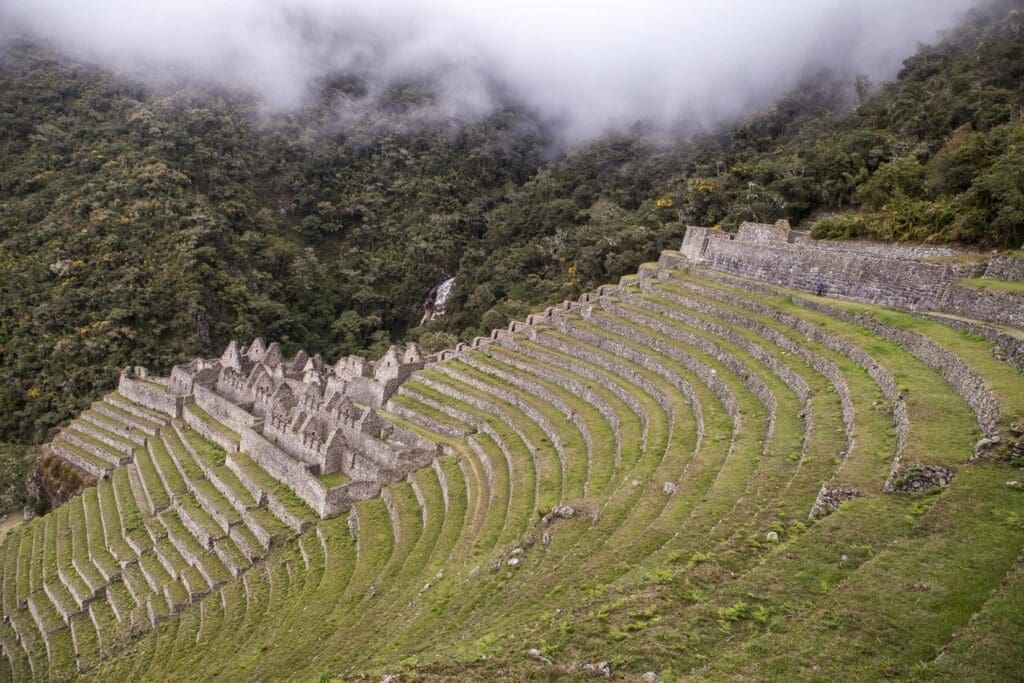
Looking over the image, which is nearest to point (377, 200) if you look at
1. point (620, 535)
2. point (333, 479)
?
point (333, 479)

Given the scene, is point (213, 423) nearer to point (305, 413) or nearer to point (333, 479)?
point (305, 413)

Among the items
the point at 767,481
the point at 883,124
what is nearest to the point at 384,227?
the point at 883,124

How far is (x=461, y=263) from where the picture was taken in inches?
2117

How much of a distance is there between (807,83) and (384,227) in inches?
1480

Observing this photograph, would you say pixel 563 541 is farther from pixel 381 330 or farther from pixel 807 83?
pixel 807 83

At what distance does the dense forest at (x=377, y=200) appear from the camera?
2756 cm

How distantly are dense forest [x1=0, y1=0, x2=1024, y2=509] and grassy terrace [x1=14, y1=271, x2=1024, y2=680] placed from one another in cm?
876

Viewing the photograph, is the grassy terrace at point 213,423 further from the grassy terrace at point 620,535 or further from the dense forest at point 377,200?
the dense forest at point 377,200

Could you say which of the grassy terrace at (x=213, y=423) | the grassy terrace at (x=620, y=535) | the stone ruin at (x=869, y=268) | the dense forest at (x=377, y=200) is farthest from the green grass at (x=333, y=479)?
the dense forest at (x=377, y=200)

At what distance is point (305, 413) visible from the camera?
2203 cm

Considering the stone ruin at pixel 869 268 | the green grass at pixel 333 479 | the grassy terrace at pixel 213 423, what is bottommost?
the grassy terrace at pixel 213 423

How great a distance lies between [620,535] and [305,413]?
48.8 ft

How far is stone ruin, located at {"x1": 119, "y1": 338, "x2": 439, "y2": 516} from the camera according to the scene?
18.7m

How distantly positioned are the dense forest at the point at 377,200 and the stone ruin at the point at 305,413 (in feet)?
33.9
